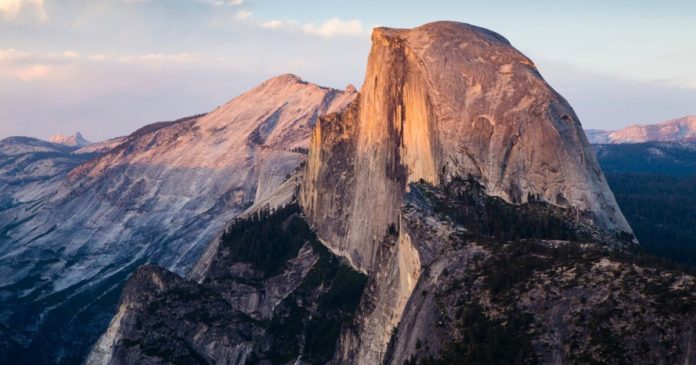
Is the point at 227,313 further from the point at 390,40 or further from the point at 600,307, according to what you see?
the point at 600,307

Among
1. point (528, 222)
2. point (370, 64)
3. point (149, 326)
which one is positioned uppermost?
point (370, 64)

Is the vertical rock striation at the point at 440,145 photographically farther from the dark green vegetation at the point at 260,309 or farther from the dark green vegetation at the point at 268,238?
the dark green vegetation at the point at 268,238

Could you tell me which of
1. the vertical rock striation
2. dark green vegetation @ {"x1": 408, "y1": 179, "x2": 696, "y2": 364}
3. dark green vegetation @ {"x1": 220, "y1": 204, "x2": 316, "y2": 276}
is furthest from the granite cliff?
dark green vegetation @ {"x1": 220, "y1": 204, "x2": 316, "y2": 276}

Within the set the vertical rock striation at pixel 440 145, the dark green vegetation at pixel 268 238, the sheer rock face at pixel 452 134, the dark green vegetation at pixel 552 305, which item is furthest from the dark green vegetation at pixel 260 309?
the dark green vegetation at pixel 552 305

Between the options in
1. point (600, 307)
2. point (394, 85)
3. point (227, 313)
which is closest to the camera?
point (600, 307)

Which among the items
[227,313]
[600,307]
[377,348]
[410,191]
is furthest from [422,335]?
[227,313]

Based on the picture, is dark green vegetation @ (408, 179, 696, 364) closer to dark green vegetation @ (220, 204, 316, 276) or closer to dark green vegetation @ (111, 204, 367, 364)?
dark green vegetation @ (111, 204, 367, 364)
